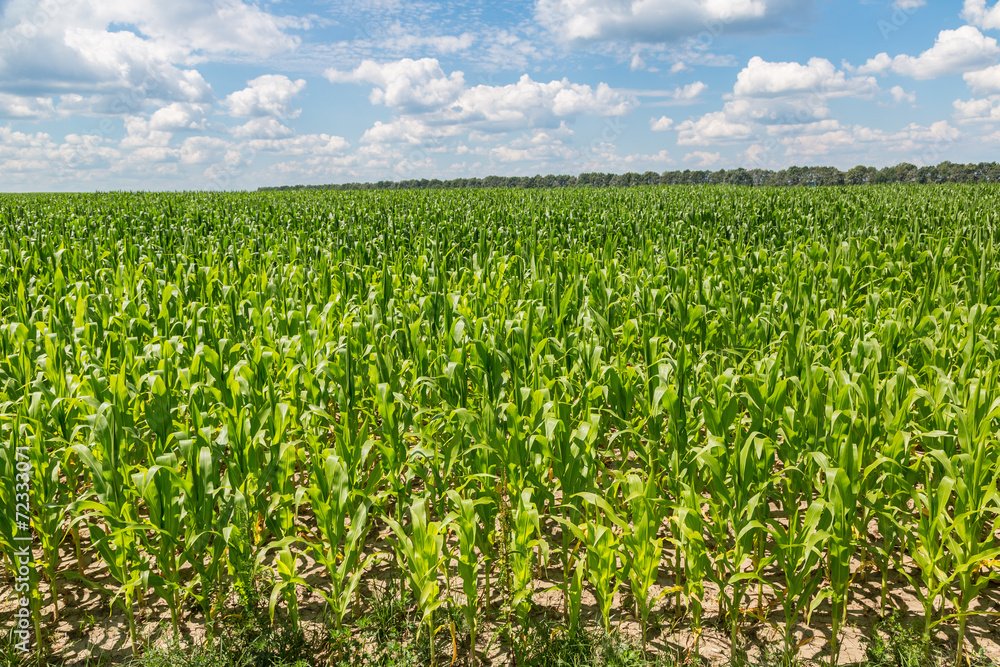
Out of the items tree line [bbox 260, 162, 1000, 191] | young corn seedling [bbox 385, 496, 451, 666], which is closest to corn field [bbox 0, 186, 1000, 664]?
young corn seedling [bbox 385, 496, 451, 666]

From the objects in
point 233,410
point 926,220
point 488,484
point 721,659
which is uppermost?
point 926,220

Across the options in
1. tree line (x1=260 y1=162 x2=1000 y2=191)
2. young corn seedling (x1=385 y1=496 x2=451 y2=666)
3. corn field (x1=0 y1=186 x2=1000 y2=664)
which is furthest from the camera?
tree line (x1=260 y1=162 x2=1000 y2=191)

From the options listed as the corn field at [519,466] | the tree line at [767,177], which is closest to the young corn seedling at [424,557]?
the corn field at [519,466]

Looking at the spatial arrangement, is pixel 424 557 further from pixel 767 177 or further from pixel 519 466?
pixel 767 177

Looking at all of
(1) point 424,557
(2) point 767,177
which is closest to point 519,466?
(1) point 424,557

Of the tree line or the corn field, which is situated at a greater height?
the tree line

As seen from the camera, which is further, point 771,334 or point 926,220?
point 926,220

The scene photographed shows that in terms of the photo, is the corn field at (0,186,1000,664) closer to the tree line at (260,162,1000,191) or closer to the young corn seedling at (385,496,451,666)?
the young corn seedling at (385,496,451,666)

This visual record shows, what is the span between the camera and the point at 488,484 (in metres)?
2.82

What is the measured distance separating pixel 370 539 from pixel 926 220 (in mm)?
13912

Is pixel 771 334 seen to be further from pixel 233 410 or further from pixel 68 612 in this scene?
pixel 68 612

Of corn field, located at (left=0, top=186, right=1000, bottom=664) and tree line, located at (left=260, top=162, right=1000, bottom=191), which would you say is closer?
corn field, located at (left=0, top=186, right=1000, bottom=664)

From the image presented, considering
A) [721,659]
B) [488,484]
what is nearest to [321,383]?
[488,484]

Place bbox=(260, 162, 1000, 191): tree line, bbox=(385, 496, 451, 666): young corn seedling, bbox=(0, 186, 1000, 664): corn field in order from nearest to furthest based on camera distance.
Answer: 1. bbox=(385, 496, 451, 666): young corn seedling
2. bbox=(0, 186, 1000, 664): corn field
3. bbox=(260, 162, 1000, 191): tree line
